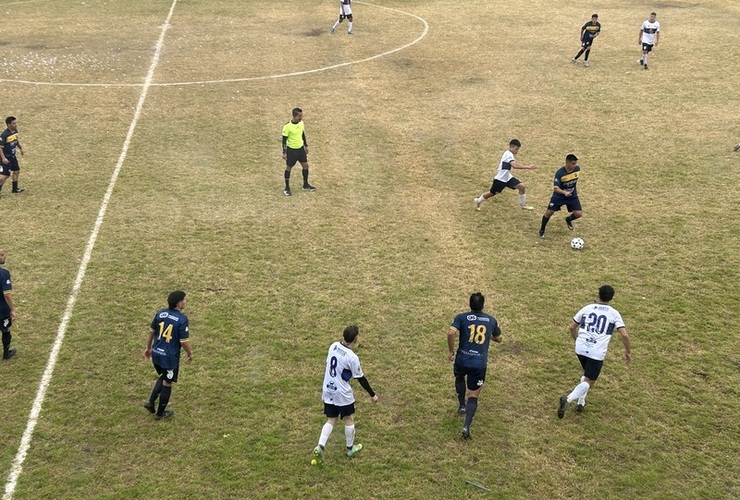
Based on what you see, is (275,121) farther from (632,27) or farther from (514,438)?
(632,27)

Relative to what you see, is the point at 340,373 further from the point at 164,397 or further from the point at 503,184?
the point at 503,184

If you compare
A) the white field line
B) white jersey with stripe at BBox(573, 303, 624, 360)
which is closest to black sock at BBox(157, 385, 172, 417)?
the white field line

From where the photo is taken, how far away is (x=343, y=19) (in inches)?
1455

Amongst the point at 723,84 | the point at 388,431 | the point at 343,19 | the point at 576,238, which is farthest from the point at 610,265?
the point at 343,19

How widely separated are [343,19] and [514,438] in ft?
99.7

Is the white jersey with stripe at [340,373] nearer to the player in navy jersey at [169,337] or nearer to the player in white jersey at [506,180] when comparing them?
the player in navy jersey at [169,337]

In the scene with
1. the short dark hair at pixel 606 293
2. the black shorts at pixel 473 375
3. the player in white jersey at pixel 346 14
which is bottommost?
the black shorts at pixel 473 375

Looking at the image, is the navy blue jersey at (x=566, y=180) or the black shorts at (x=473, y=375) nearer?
the black shorts at (x=473, y=375)

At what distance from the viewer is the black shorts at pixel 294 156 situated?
1931cm

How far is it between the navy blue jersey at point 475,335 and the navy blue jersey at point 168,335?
4340 millimetres

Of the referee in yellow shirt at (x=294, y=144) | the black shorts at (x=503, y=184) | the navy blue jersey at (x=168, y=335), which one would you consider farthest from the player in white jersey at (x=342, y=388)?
the referee in yellow shirt at (x=294, y=144)

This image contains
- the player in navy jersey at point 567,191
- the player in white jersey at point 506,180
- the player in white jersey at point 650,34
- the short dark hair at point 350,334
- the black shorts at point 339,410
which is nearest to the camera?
the short dark hair at point 350,334

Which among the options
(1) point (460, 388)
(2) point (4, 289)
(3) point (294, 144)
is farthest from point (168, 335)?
(3) point (294, 144)

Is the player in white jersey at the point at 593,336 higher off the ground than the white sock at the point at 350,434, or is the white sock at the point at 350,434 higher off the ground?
the player in white jersey at the point at 593,336
